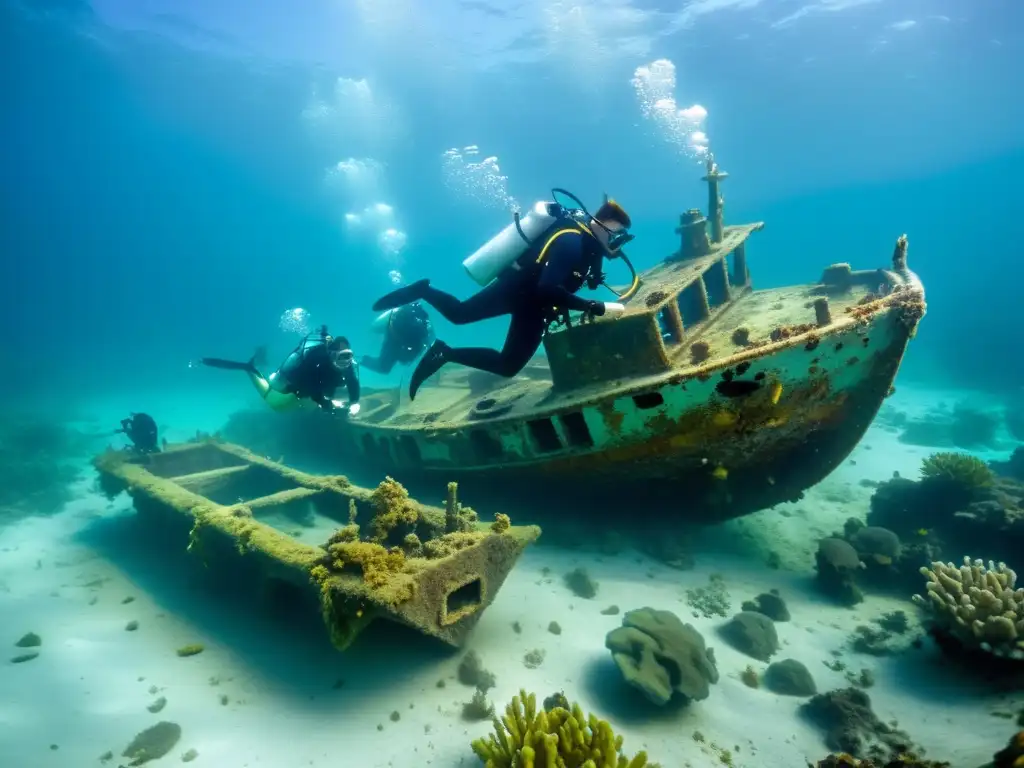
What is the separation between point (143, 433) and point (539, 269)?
9.10 meters

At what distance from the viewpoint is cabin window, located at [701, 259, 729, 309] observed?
9523 millimetres

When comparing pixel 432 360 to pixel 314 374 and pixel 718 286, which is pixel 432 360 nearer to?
pixel 314 374

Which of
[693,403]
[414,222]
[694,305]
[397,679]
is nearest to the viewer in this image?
[397,679]

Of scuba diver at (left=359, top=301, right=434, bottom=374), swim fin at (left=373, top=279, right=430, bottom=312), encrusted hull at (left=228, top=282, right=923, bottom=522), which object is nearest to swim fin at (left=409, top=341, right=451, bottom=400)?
swim fin at (left=373, top=279, right=430, bottom=312)

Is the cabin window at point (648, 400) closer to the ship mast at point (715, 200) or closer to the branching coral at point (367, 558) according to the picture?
the branching coral at point (367, 558)

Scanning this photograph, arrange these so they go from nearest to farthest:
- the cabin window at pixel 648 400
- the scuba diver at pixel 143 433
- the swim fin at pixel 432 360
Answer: the cabin window at pixel 648 400 → the swim fin at pixel 432 360 → the scuba diver at pixel 143 433

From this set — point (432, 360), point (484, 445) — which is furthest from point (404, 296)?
point (484, 445)

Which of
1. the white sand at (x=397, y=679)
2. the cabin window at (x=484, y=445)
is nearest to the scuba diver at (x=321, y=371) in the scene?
the cabin window at (x=484, y=445)

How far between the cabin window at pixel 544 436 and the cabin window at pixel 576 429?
200 millimetres

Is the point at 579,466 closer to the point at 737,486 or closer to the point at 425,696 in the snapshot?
the point at 737,486

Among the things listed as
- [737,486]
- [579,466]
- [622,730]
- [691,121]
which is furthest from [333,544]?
[691,121]

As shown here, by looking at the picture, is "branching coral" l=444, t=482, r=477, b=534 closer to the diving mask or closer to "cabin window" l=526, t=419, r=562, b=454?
"cabin window" l=526, t=419, r=562, b=454

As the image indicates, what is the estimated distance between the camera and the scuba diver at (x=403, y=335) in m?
12.4

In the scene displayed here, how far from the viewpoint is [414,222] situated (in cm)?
13000
